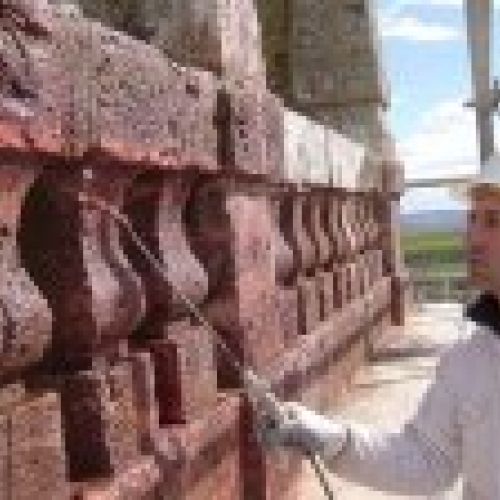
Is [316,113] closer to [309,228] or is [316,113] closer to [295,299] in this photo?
[309,228]

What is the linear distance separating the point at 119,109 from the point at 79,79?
9.9 inches

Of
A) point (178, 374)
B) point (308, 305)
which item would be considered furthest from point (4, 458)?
point (308, 305)

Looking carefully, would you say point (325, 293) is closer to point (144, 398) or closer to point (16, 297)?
point (144, 398)

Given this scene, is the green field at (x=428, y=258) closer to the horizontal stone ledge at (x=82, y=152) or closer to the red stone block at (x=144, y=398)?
the horizontal stone ledge at (x=82, y=152)

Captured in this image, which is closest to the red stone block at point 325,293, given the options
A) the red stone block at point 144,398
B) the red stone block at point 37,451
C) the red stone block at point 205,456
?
the red stone block at point 205,456

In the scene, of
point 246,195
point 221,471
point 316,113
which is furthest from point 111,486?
point 316,113

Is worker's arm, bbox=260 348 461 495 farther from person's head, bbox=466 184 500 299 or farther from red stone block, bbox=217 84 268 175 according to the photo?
red stone block, bbox=217 84 268 175

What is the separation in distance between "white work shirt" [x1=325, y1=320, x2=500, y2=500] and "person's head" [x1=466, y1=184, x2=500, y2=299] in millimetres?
139

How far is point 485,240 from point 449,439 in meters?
0.46

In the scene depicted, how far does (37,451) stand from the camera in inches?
112

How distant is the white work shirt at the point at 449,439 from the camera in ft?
10.00

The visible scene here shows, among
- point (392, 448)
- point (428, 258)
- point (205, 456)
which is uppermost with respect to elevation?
point (392, 448)

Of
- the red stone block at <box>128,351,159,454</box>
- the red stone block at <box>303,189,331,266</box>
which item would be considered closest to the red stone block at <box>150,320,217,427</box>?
the red stone block at <box>128,351,159,454</box>

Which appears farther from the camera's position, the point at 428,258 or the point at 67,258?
the point at 428,258
